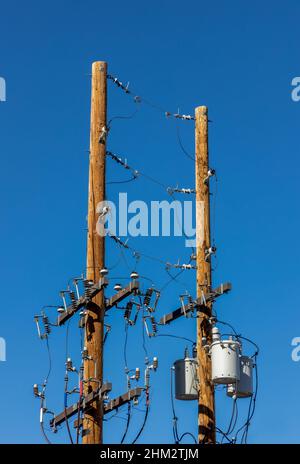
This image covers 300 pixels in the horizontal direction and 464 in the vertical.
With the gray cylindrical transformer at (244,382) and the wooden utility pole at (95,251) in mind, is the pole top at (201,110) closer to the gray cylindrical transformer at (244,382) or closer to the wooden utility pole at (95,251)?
the wooden utility pole at (95,251)

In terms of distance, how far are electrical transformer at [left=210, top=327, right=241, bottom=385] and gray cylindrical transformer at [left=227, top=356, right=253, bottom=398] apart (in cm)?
21

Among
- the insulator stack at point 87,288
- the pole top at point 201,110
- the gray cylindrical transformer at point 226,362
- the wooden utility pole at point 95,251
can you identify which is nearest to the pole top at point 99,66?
the wooden utility pole at point 95,251

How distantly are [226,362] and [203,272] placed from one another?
217cm

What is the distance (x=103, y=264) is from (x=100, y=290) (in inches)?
27.8

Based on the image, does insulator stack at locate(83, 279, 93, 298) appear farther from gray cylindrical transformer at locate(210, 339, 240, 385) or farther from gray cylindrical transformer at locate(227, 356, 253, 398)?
gray cylindrical transformer at locate(227, 356, 253, 398)

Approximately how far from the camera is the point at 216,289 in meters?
26.5

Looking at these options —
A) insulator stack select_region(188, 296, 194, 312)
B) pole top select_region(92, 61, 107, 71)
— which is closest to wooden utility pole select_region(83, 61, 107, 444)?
pole top select_region(92, 61, 107, 71)

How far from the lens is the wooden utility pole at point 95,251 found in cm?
2402

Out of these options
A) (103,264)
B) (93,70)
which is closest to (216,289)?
(103,264)

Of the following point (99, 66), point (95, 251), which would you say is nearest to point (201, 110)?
point (99, 66)

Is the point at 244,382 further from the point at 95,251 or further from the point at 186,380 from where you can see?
the point at 95,251

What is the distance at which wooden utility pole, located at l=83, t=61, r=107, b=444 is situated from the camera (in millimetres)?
24016

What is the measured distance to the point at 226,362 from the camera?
25594 mm

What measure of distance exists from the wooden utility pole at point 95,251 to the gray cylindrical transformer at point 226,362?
7.83 feet
